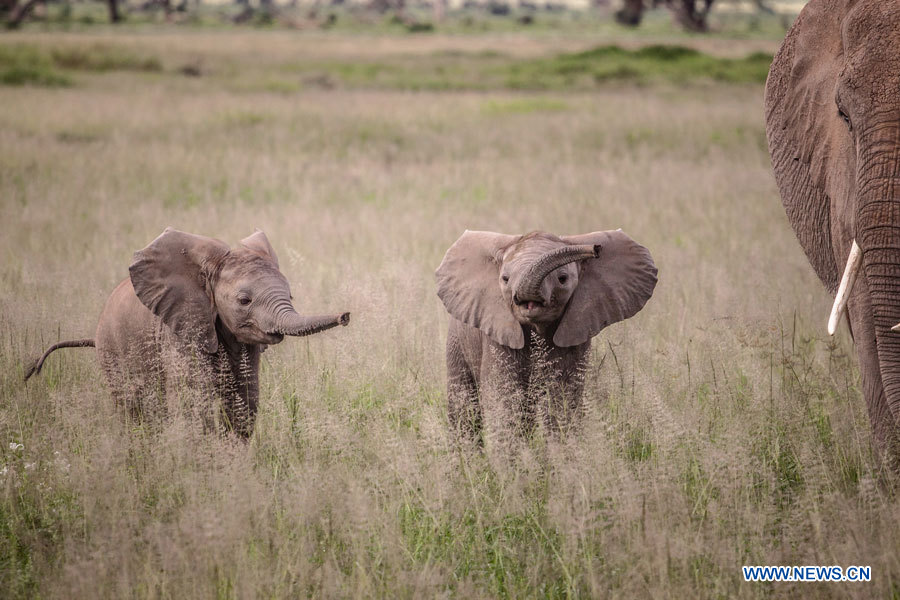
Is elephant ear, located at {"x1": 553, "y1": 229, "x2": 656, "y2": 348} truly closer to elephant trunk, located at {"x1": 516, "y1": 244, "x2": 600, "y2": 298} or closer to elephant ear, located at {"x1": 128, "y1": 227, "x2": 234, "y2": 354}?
elephant trunk, located at {"x1": 516, "y1": 244, "x2": 600, "y2": 298}

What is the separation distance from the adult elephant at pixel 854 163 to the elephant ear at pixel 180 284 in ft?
9.24

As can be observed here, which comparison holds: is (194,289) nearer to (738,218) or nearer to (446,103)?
(738,218)

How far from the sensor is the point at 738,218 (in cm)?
1075

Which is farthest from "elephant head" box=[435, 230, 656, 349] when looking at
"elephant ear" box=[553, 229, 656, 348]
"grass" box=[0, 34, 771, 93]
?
"grass" box=[0, 34, 771, 93]

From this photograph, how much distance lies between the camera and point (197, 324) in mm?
4699

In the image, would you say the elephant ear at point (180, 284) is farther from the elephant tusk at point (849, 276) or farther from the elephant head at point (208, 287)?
the elephant tusk at point (849, 276)

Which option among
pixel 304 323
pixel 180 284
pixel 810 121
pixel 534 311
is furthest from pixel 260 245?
pixel 810 121

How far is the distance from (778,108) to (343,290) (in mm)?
3239

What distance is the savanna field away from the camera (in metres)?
3.71

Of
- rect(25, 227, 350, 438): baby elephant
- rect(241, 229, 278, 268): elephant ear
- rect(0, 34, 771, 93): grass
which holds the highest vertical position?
rect(241, 229, 278, 268): elephant ear

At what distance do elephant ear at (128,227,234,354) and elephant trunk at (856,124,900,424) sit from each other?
290cm

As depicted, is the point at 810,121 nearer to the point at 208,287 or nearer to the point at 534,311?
the point at 534,311

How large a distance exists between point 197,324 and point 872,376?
3082 millimetres

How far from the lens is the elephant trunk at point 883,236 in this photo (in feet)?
12.3
